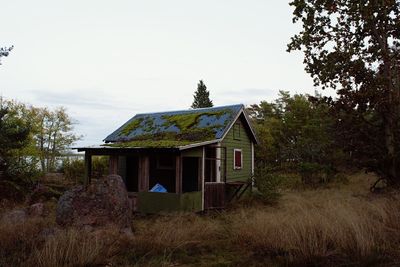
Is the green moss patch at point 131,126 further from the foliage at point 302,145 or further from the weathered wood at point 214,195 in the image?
the foliage at point 302,145

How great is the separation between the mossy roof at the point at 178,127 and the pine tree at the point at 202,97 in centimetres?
2820

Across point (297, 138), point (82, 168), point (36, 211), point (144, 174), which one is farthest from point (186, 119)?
point (297, 138)

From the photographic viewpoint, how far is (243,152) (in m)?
19.0

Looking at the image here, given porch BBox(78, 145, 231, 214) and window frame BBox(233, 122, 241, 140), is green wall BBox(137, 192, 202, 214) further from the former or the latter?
window frame BBox(233, 122, 241, 140)

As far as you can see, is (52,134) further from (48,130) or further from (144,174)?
(144,174)

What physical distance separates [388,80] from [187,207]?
8.86 metres

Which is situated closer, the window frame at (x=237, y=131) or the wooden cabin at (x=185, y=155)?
the wooden cabin at (x=185, y=155)

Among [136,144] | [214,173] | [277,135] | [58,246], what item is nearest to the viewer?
[58,246]

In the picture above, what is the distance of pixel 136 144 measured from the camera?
14.2 metres

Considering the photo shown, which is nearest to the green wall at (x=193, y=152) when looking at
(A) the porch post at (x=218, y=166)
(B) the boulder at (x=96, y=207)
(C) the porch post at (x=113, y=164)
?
(A) the porch post at (x=218, y=166)

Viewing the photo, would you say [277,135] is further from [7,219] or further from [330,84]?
[7,219]

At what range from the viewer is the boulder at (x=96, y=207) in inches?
335

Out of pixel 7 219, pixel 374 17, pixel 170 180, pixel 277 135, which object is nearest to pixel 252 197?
pixel 170 180

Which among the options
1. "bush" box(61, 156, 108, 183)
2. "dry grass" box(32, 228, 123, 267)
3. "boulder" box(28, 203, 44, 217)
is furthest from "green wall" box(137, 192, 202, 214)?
"bush" box(61, 156, 108, 183)
